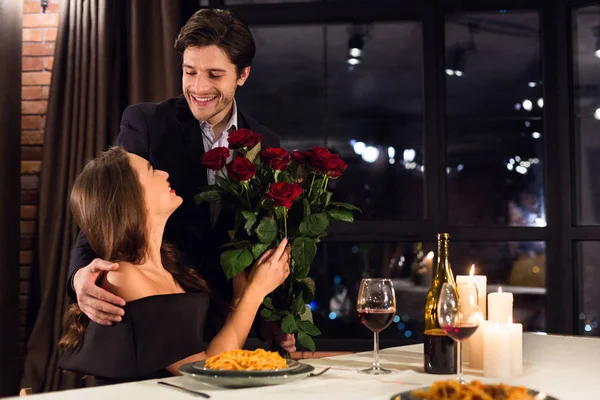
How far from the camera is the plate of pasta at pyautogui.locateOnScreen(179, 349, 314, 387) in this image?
4.31ft

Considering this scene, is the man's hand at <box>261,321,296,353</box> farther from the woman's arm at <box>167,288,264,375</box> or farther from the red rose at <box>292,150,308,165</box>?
the red rose at <box>292,150,308,165</box>

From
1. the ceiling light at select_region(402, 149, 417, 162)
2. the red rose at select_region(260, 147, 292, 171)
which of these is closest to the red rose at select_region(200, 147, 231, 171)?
Result: the red rose at select_region(260, 147, 292, 171)

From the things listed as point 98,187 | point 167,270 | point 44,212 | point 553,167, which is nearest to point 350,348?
point 553,167

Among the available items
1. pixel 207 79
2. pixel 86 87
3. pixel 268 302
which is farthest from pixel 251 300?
pixel 86 87

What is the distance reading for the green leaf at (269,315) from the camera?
1.84 meters

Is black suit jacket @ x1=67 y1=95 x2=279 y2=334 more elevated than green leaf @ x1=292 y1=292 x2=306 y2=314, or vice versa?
black suit jacket @ x1=67 y1=95 x2=279 y2=334

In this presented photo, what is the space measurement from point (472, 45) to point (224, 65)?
236 centimetres

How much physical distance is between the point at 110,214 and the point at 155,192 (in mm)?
125

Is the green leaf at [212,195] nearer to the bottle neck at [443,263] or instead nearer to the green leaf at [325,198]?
the green leaf at [325,198]

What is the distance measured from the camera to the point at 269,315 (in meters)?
1.84

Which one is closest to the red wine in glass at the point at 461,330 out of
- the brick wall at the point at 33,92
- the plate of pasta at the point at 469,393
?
the plate of pasta at the point at 469,393

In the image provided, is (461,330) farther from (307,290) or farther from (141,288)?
(141,288)

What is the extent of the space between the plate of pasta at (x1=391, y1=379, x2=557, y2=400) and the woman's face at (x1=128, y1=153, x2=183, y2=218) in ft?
2.99

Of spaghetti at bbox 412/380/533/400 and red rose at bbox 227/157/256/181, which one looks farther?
red rose at bbox 227/157/256/181
